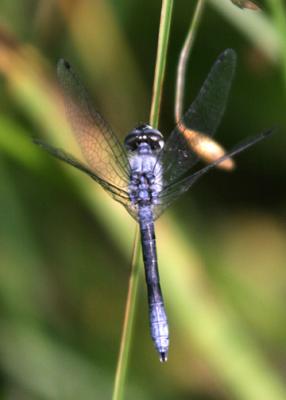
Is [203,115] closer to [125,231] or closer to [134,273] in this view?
[134,273]

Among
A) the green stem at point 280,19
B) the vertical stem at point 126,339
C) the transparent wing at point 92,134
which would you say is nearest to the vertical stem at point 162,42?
the green stem at point 280,19

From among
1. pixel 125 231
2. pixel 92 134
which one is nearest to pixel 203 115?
pixel 92 134

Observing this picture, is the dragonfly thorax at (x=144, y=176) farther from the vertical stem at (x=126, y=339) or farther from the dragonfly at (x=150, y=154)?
the vertical stem at (x=126, y=339)

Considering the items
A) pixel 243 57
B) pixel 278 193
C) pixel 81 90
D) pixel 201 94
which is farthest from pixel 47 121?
pixel 278 193

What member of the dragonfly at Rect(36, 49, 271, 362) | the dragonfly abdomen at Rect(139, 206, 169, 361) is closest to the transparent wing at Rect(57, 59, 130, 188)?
the dragonfly at Rect(36, 49, 271, 362)

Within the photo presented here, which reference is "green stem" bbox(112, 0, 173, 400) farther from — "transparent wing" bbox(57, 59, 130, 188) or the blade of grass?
the blade of grass

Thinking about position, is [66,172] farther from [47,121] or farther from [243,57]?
[243,57]
